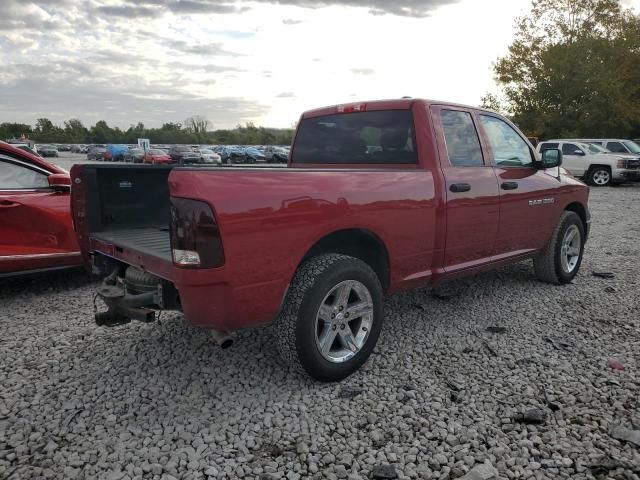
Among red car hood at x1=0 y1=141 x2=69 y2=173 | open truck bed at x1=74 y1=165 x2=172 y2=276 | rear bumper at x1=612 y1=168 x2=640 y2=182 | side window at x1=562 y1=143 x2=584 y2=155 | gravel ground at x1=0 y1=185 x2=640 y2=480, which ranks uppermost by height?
side window at x1=562 y1=143 x2=584 y2=155

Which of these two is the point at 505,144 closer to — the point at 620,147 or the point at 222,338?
the point at 222,338

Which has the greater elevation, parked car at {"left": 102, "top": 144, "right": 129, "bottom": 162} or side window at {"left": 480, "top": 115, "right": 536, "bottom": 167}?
side window at {"left": 480, "top": 115, "right": 536, "bottom": 167}

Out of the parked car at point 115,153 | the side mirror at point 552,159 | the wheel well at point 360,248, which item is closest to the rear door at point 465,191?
the wheel well at point 360,248

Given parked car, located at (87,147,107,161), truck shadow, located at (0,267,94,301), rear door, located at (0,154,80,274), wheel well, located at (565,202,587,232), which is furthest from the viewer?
parked car, located at (87,147,107,161)

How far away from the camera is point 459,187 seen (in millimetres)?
3973

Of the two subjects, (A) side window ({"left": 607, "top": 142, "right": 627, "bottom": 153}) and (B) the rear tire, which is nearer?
(B) the rear tire

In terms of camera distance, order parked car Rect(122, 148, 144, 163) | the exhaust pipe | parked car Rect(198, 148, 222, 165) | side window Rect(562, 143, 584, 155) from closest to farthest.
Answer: the exhaust pipe
side window Rect(562, 143, 584, 155)
parked car Rect(198, 148, 222, 165)
parked car Rect(122, 148, 144, 163)

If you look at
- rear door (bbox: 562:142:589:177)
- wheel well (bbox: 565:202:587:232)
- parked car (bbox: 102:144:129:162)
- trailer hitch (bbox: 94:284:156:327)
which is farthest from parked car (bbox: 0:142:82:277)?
parked car (bbox: 102:144:129:162)

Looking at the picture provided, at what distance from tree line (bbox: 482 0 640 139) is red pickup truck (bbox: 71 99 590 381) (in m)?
28.2

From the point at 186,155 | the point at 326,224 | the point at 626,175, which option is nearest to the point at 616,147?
the point at 626,175

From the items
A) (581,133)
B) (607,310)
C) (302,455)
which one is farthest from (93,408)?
(581,133)

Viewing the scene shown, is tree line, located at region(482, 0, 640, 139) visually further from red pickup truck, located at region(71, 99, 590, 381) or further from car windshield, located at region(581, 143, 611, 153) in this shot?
red pickup truck, located at region(71, 99, 590, 381)

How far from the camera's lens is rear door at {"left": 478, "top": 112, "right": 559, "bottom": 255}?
455cm

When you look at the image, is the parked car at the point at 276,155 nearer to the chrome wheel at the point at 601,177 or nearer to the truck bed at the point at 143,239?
the chrome wheel at the point at 601,177
